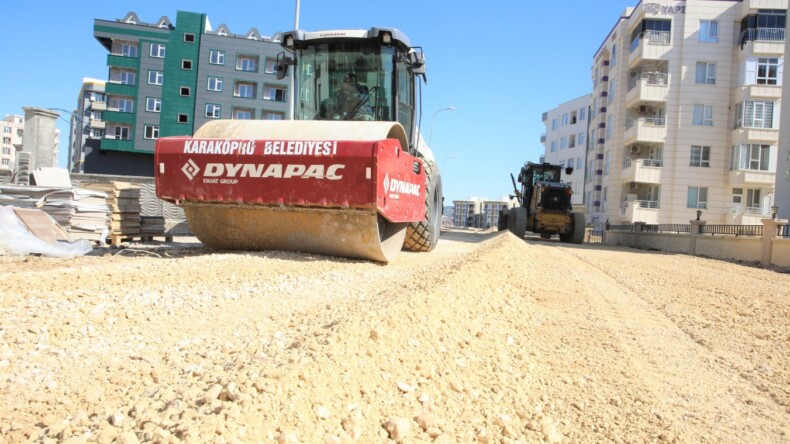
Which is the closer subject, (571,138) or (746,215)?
(746,215)

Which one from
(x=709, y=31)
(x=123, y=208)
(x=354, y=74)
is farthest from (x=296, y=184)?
(x=709, y=31)

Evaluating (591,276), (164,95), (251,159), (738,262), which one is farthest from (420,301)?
(164,95)

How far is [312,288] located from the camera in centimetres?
569

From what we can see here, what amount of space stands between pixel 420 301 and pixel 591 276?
6.54 meters

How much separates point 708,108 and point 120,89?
48.2 m

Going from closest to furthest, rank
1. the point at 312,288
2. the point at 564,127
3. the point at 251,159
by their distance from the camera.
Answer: the point at 312,288, the point at 251,159, the point at 564,127

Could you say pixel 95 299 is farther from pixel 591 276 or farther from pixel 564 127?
pixel 564 127

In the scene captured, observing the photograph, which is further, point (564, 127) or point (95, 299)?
point (564, 127)

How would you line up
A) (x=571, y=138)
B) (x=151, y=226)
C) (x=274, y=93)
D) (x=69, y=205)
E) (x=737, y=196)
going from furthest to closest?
(x=571, y=138) < (x=274, y=93) < (x=737, y=196) < (x=151, y=226) < (x=69, y=205)

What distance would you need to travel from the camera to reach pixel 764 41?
120 ft

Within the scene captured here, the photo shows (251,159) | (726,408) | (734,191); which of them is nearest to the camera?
(726,408)

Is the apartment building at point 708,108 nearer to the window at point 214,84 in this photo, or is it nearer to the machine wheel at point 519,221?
the machine wheel at point 519,221

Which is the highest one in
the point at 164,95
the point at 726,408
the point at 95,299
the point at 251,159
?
the point at 164,95

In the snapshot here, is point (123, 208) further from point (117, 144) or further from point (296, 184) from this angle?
point (117, 144)
